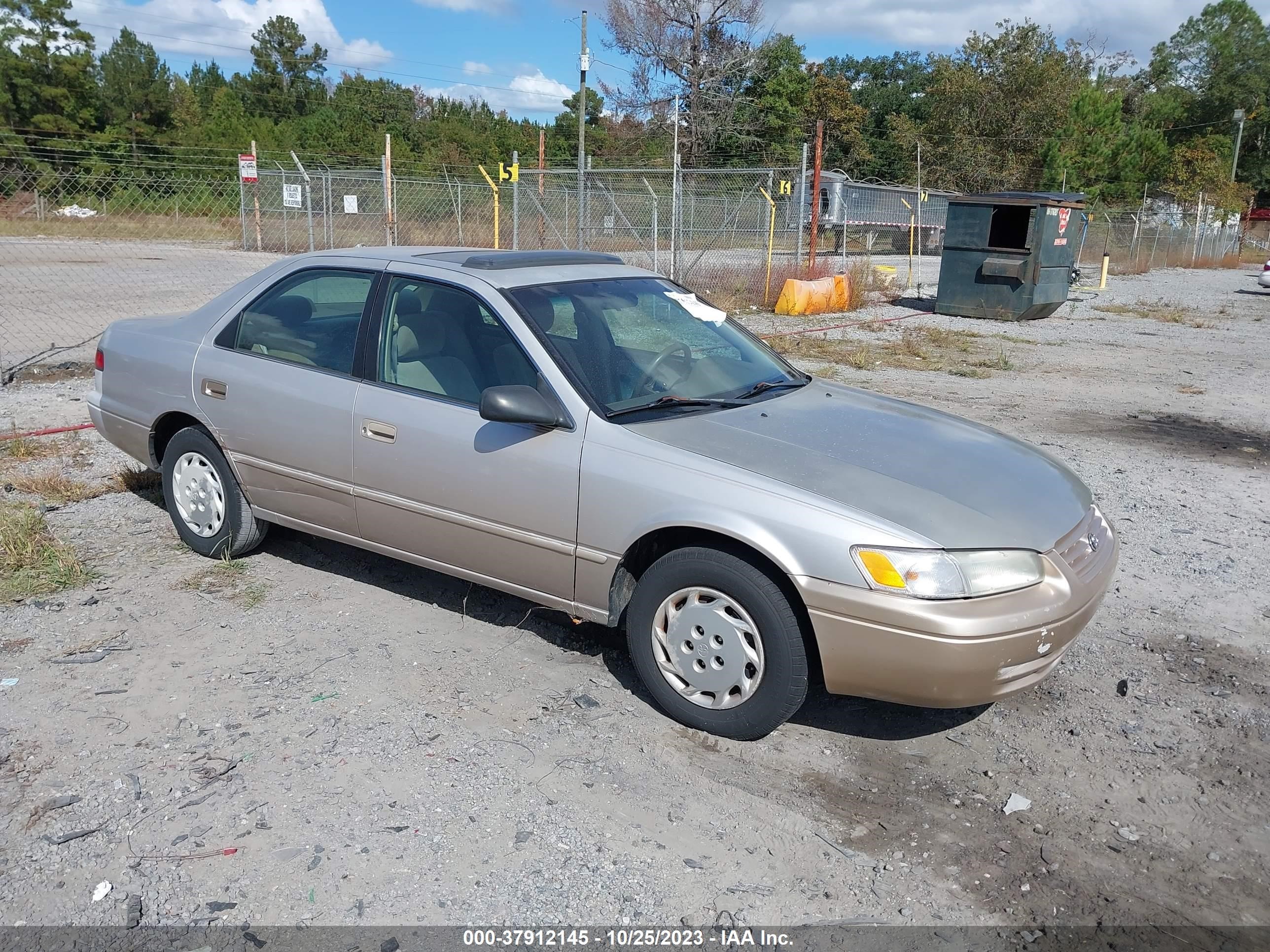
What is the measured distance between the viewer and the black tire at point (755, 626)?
342 cm

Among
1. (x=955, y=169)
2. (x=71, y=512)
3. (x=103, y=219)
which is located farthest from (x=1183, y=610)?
(x=955, y=169)

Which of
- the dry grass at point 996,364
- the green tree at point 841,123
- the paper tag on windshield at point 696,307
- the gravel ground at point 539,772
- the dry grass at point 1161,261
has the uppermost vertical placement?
the green tree at point 841,123

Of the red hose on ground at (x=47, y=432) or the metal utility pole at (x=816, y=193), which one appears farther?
the metal utility pole at (x=816, y=193)

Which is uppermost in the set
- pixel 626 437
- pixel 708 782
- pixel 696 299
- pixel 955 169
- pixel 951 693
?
pixel 955 169

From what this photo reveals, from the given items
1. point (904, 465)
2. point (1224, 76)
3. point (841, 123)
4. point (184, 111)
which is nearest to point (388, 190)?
point (904, 465)

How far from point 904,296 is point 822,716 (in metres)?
18.9

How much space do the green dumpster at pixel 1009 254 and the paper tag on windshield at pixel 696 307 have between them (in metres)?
13.6

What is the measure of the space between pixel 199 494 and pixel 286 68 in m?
83.9

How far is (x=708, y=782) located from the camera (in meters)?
3.42

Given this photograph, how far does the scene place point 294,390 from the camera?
183 inches

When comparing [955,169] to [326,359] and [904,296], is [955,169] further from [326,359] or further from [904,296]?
[326,359]

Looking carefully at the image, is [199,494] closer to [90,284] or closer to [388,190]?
Result: [388,190]

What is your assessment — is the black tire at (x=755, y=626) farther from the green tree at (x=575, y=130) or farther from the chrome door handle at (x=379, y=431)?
the green tree at (x=575, y=130)

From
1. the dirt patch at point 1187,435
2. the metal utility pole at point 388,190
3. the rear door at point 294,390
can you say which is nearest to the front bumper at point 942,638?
the rear door at point 294,390
